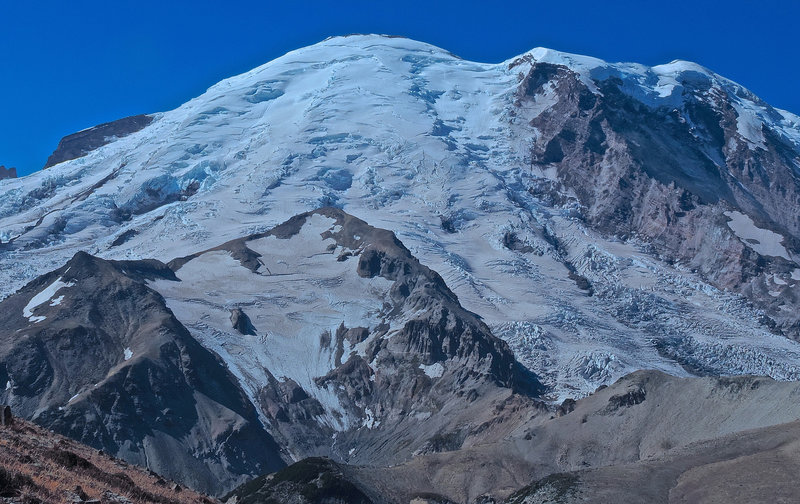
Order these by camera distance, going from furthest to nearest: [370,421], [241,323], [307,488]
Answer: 1. [241,323]
2. [370,421]
3. [307,488]

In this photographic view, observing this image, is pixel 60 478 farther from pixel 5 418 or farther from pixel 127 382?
pixel 127 382

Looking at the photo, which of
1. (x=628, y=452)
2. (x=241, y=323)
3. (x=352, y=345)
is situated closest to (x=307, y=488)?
(x=628, y=452)

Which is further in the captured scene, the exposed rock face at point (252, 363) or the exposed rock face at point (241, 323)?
the exposed rock face at point (241, 323)

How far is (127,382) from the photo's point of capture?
129m

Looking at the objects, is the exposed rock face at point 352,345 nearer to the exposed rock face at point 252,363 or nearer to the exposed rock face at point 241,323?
the exposed rock face at point 252,363

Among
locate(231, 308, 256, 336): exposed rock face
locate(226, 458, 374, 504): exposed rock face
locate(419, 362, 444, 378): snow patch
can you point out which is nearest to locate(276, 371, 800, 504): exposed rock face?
locate(226, 458, 374, 504): exposed rock face

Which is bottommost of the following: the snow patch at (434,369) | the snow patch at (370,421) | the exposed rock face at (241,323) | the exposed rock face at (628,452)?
the exposed rock face at (628,452)

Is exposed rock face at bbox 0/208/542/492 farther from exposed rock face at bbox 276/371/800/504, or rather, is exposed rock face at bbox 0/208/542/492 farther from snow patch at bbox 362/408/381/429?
exposed rock face at bbox 276/371/800/504

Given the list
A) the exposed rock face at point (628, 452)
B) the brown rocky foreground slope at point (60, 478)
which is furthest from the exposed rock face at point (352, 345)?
the brown rocky foreground slope at point (60, 478)

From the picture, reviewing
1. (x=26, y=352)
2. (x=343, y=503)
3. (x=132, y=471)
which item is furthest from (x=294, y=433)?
(x=132, y=471)

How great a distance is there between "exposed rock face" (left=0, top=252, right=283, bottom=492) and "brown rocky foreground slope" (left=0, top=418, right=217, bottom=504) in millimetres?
82966

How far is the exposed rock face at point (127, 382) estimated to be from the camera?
120188 millimetres

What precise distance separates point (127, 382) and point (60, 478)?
107 metres

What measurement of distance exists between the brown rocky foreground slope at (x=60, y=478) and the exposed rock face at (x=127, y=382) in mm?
82966
